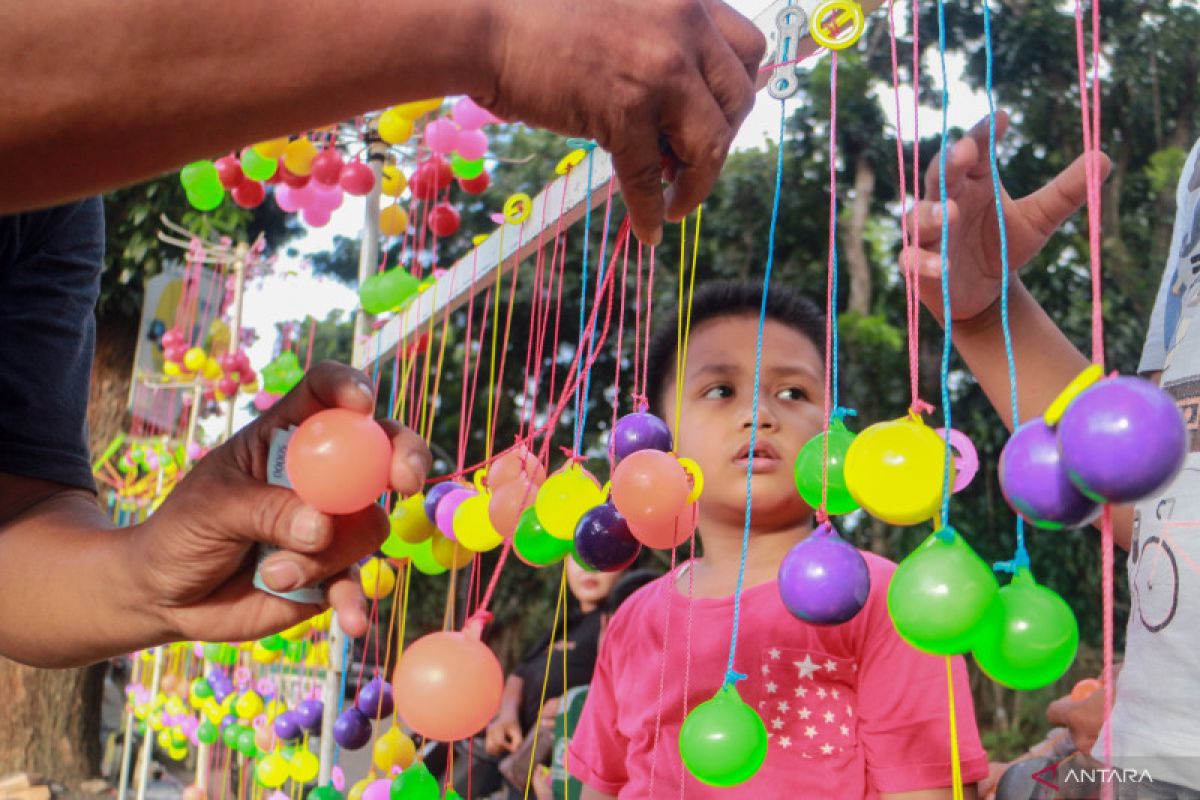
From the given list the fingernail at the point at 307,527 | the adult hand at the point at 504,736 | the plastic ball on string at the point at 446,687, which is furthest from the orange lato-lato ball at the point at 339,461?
the adult hand at the point at 504,736

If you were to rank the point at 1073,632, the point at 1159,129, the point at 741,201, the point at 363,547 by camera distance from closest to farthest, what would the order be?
the point at 1073,632
the point at 363,547
the point at 1159,129
the point at 741,201

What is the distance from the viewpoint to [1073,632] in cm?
65

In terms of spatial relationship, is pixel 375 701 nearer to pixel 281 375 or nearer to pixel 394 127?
pixel 394 127

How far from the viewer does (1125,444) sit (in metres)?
0.52

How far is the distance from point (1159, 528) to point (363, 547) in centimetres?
80

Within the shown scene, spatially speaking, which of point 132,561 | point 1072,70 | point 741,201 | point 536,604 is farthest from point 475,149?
point 536,604

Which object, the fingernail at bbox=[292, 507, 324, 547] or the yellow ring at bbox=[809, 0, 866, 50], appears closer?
the fingernail at bbox=[292, 507, 324, 547]

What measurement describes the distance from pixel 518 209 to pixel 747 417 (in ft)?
1.61

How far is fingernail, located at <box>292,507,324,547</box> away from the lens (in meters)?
0.81

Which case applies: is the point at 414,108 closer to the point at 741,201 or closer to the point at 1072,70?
the point at 741,201

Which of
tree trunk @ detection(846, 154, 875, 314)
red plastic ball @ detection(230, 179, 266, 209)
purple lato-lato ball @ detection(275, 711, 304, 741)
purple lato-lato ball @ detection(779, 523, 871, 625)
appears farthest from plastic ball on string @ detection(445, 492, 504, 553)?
tree trunk @ detection(846, 154, 875, 314)

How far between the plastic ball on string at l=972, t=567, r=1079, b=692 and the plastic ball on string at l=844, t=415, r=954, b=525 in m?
0.08

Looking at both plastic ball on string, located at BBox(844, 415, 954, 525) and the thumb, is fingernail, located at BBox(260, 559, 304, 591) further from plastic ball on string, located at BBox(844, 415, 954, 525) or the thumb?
the thumb

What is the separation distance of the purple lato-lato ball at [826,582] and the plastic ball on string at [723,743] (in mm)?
142
